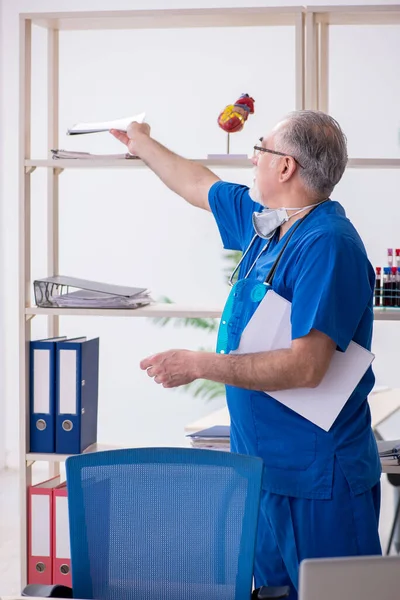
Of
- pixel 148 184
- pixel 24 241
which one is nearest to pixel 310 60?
pixel 24 241

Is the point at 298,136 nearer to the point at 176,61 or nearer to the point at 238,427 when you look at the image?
the point at 238,427

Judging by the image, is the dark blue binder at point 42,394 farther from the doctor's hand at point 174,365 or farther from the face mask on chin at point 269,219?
the face mask on chin at point 269,219

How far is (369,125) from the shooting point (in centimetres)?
476

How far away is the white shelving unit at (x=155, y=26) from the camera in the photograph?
95.2 inches

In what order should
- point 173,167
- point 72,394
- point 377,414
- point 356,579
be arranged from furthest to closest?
1. point 377,414
2. point 72,394
3. point 173,167
4. point 356,579

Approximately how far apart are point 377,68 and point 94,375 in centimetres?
293

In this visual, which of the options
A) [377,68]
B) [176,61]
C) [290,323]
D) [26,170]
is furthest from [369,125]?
[290,323]

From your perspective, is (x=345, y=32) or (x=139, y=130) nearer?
(x=139, y=130)

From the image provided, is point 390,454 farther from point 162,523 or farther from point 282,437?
point 162,523

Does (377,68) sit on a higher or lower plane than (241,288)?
higher

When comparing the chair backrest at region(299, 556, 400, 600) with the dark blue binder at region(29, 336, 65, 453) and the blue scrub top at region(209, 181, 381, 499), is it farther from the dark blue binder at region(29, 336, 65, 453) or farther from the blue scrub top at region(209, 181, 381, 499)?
the dark blue binder at region(29, 336, 65, 453)

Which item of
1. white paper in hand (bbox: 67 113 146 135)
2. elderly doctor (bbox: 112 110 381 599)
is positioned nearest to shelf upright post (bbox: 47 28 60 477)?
white paper in hand (bbox: 67 113 146 135)

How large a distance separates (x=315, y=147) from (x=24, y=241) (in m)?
1.07

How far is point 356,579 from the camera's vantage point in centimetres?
83
